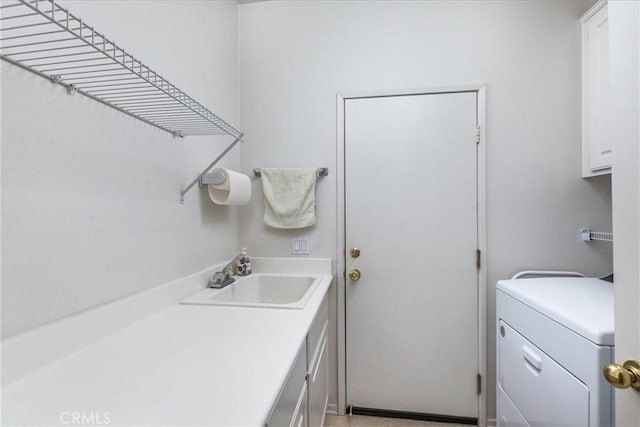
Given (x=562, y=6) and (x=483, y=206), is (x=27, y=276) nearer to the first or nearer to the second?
(x=483, y=206)

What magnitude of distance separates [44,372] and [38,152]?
574mm

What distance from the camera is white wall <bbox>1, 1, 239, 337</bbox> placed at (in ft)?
2.49

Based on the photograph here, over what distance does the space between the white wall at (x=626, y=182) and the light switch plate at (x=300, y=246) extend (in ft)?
4.98

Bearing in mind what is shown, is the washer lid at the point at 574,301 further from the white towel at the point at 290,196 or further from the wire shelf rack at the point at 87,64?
the wire shelf rack at the point at 87,64

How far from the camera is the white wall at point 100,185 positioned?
758 mm

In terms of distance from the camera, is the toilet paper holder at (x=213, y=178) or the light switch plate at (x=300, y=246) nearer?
the toilet paper holder at (x=213, y=178)

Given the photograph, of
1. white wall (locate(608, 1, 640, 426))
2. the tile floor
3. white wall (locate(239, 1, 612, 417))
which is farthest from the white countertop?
the tile floor

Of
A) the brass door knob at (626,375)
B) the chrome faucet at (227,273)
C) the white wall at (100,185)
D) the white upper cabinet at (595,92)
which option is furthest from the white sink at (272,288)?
the white upper cabinet at (595,92)

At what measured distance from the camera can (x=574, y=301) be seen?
1.21m

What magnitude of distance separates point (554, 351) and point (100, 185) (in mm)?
1702

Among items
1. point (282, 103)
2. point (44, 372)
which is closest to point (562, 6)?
point (282, 103)

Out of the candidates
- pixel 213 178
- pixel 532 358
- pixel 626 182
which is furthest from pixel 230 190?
pixel 532 358

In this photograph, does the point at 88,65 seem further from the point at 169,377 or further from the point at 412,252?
the point at 412,252
